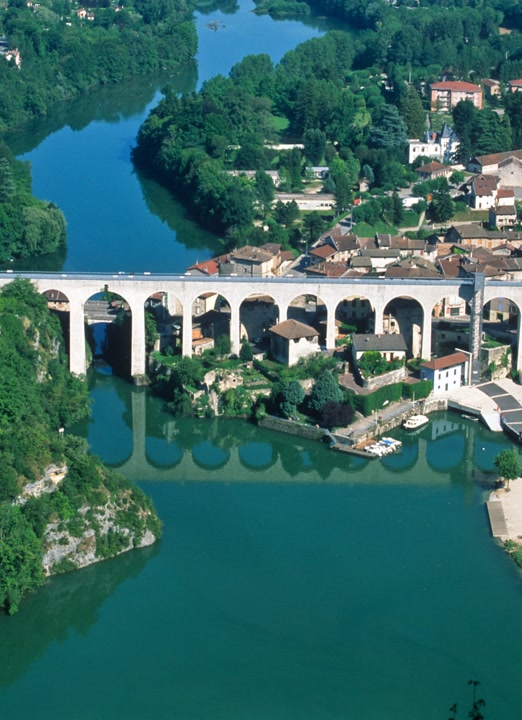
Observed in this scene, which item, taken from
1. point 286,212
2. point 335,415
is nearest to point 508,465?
point 335,415

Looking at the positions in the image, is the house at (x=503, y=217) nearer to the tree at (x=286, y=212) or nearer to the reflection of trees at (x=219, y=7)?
the tree at (x=286, y=212)

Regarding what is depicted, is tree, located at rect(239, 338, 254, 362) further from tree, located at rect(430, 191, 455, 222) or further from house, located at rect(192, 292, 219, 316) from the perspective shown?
tree, located at rect(430, 191, 455, 222)

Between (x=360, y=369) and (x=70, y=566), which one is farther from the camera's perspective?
(x=360, y=369)

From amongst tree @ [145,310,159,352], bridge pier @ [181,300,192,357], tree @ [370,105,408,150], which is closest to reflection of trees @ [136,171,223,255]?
tree @ [370,105,408,150]

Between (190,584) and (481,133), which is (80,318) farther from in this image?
(481,133)

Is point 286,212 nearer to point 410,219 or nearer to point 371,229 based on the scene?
point 371,229

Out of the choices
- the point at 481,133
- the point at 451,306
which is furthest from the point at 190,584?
the point at 481,133
